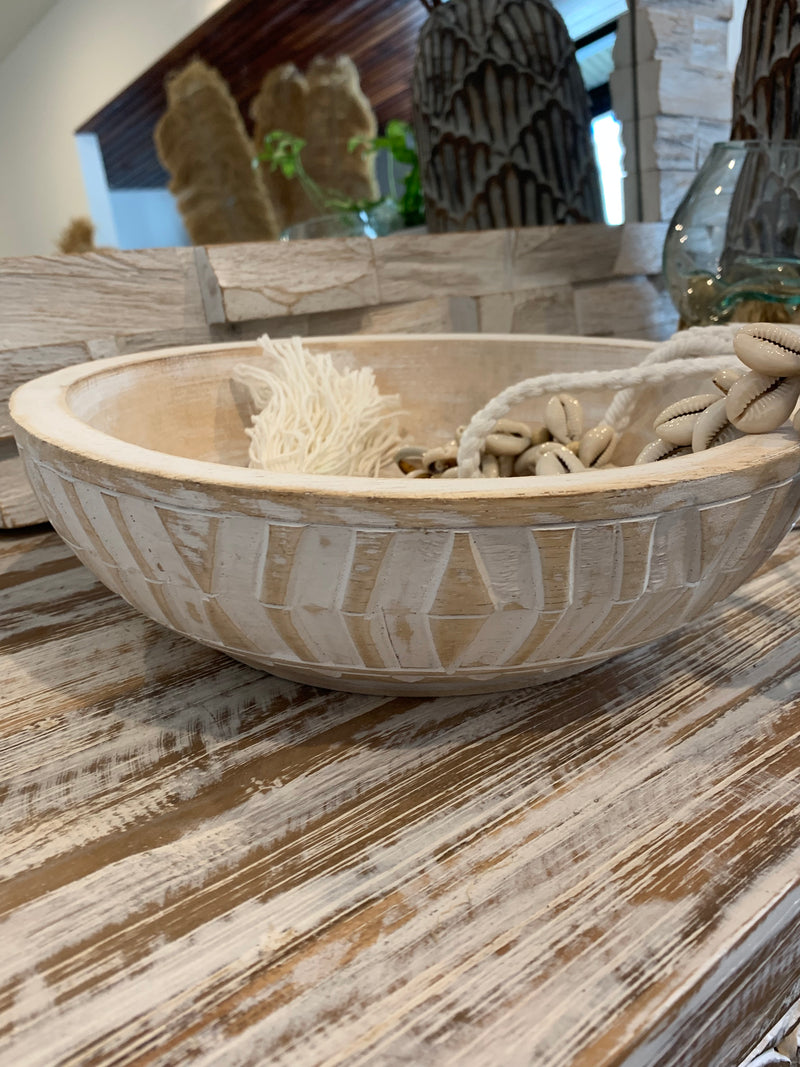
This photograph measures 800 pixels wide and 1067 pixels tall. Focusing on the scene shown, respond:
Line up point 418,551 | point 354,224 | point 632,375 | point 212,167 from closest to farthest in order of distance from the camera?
point 418,551 → point 632,375 → point 354,224 → point 212,167

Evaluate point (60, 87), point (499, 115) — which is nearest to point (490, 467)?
point (499, 115)

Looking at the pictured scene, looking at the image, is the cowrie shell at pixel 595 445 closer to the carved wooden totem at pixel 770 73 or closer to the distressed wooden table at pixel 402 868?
the distressed wooden table at pixel 402 868

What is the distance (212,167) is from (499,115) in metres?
0.82

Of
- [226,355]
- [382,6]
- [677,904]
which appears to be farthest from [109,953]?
[382,6]

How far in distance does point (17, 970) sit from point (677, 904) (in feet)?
0.62

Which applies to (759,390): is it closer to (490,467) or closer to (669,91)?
(490,467)

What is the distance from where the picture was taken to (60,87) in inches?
46.5

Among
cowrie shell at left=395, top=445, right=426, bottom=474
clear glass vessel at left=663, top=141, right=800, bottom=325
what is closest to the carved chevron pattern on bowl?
cowrie shell at left=395, top=445, right=426, bottom=474

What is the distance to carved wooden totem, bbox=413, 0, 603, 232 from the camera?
84 cm

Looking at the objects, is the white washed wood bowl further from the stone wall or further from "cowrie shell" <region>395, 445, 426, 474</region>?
the stone wall

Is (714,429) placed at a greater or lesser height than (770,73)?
lesser

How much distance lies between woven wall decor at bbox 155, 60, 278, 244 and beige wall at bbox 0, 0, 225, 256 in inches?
4.3

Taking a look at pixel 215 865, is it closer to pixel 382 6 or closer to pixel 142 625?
pixel 142 625

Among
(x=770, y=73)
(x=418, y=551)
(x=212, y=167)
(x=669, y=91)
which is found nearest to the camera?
(x=418, y=551)
